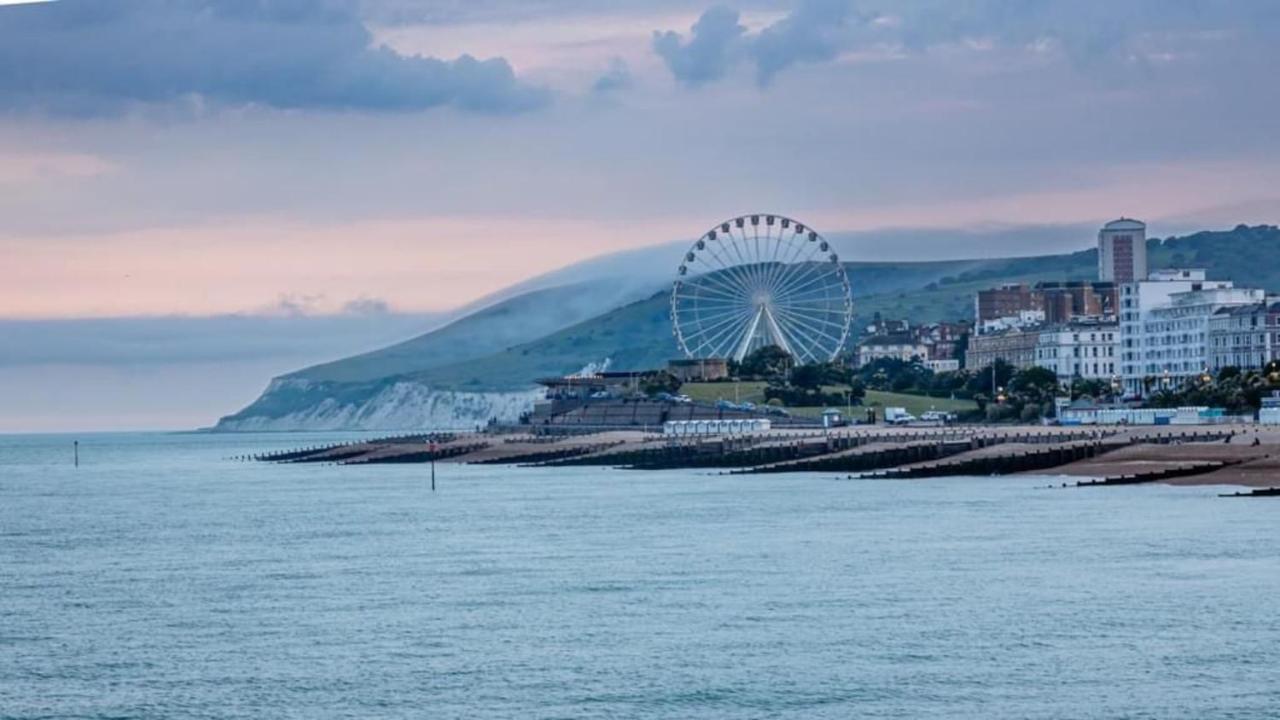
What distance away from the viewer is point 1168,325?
418 ft

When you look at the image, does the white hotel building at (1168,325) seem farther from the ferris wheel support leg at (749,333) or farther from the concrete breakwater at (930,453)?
the concrete breakwater at (930,453)

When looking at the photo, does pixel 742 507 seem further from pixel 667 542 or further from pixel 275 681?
pixel 275 681

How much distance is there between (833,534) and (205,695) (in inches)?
809

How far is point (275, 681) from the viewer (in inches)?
940

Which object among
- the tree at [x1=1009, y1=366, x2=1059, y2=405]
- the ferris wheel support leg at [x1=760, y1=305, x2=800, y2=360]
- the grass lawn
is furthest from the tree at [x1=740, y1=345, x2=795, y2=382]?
the tree at [x1=1009, y1=366, x2=1059, y2=405]

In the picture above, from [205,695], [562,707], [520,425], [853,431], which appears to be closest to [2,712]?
[205,695]

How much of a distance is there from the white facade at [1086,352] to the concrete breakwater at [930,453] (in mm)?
39490

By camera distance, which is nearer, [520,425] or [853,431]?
[853,431]

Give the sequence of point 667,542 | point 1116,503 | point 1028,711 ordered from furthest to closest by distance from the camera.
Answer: point 1116,503 < point 667,542 < point 1028,711

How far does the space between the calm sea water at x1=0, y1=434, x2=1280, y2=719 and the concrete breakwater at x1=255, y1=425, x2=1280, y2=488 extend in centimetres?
962

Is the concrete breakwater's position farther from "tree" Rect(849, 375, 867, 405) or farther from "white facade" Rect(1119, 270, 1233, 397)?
"white facade" Rect(1119, 270, 1233, 397)

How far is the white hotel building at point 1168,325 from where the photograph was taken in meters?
123

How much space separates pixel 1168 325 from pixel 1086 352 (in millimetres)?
18575

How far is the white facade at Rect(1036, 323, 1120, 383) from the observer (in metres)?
144
